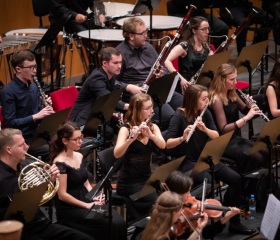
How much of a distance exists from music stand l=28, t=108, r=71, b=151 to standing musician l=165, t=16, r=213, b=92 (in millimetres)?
1993

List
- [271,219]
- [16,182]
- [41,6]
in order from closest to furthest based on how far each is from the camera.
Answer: [271,219] → [16,182] → [41,6]

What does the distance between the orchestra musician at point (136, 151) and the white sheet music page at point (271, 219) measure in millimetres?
1029

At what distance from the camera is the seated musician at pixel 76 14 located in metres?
8.30

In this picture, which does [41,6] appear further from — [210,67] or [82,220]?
[82,220]

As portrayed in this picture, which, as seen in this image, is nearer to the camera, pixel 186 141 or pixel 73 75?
pixel 186 141

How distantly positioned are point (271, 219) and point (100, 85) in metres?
2.45

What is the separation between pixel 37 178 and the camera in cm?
497

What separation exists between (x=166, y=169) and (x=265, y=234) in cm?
82

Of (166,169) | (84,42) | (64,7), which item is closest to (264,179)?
(166,169)

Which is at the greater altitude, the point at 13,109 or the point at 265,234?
the point at 13,109

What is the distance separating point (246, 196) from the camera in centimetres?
635

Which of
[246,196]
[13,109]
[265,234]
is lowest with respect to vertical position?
[246,196]

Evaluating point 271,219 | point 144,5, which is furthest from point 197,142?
point 144,5

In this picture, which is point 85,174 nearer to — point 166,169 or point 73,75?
point 166,169
